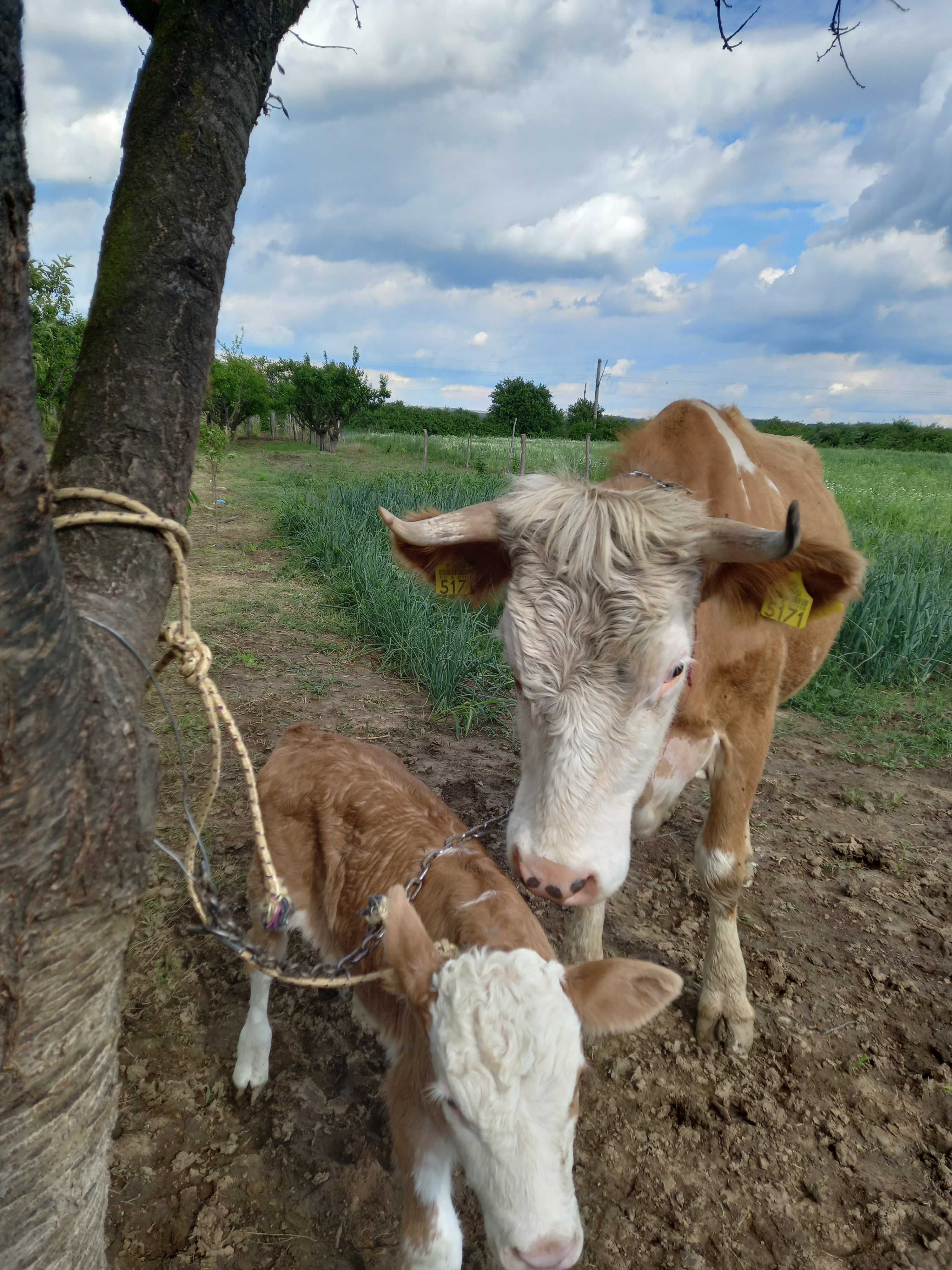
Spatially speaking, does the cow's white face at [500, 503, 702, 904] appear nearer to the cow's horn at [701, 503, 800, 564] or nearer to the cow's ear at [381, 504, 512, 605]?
the cow's horn at [701, 503, 800, 564]

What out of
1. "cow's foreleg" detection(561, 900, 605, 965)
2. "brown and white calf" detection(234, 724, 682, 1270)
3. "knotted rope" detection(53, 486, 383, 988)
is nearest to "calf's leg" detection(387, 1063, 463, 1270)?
"brown and white calf" detection(234, 724, 682, 1270)

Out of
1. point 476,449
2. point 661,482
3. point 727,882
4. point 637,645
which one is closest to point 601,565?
point 637,645

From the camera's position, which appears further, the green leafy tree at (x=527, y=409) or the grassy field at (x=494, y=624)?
the green leafy tree at (x=527, y=409)

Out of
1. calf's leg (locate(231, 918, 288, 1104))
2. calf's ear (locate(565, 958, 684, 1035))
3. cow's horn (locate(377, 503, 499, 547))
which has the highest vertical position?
cow's horn (locate(377, 503, 499, 547))

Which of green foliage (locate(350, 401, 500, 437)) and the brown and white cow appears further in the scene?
green foliage (locate(350, 401, 500, 437))

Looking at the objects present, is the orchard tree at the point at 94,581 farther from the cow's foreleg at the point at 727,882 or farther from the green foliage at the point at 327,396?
the green foliage at the point at 327,396

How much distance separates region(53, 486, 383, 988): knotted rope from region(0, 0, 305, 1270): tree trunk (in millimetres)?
40

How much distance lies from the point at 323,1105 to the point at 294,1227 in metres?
0.38

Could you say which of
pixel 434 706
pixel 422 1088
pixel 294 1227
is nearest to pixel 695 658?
pixel 422 1088

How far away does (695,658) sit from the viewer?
2.50 m

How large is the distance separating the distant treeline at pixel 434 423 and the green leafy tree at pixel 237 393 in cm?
1028

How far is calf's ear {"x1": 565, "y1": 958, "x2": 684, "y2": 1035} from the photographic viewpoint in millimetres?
1738

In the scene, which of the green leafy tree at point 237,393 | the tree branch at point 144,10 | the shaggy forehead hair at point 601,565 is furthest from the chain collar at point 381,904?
the green leafy tree at point 237,393

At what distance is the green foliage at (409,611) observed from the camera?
5637mm
